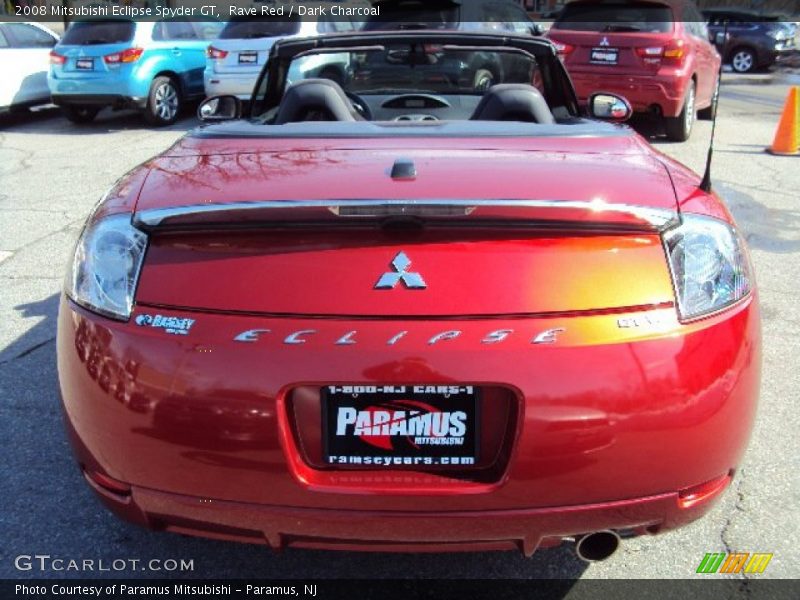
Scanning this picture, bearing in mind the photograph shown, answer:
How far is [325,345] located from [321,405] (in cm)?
14

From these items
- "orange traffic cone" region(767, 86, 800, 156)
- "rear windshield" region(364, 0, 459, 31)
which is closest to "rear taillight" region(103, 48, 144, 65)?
"rear windshield" region(364, 0, 459, 31)

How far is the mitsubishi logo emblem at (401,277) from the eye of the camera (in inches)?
71.2

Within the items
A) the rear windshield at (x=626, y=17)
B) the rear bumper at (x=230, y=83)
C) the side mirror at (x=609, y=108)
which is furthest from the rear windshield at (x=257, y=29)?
the side mirror at (x=609, y=108)

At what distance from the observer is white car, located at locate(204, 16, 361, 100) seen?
10.7 metres

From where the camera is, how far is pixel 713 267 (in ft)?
6.40

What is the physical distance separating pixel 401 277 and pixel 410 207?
0.17 meters

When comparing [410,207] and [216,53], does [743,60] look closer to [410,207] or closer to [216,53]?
[216,53]

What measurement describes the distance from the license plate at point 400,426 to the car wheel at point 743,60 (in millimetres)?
19683

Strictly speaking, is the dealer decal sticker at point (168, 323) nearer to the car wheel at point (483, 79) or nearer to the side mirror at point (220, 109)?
the side mirror at point (220, 109)

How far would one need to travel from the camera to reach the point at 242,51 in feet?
35.1

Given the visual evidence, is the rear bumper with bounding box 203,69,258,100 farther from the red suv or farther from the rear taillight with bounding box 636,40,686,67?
the rear taillight with bounding box 636,40,686,67

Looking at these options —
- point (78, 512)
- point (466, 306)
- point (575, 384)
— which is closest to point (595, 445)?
point (575, 384)

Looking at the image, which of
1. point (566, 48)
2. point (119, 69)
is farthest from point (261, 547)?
point (119, 69)

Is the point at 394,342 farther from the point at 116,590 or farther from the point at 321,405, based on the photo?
the point at 116,590
